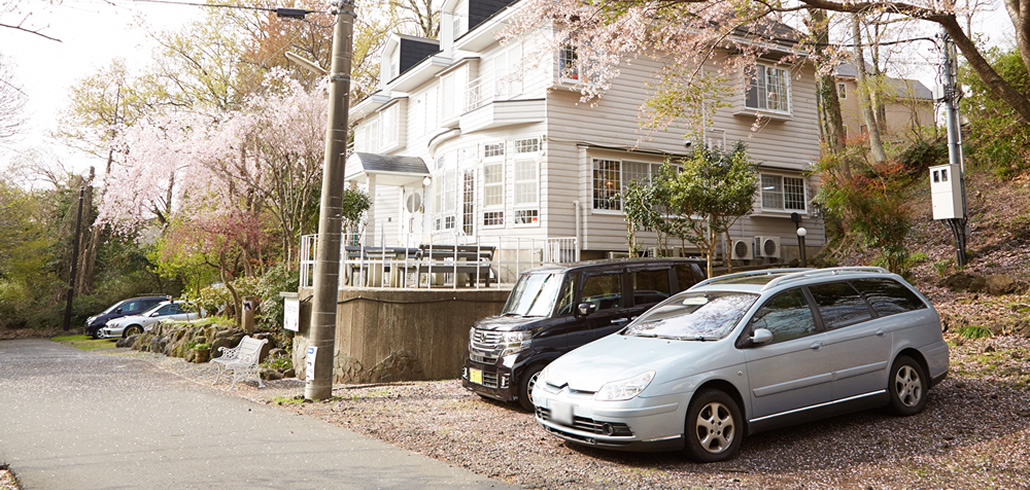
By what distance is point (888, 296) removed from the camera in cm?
672

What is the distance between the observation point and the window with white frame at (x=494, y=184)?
16906 millimetres

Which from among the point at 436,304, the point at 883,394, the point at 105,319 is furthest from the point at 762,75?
the point at 105,319

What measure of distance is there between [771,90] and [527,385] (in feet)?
52.4

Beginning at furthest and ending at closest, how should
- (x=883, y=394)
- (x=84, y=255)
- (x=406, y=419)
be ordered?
1. (x=84, y=255)
2. (x=406, y=419)
3. (x=883, y=394)

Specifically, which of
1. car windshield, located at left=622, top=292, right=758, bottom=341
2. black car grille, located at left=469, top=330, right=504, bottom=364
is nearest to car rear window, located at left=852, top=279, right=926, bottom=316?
car windshield, located at left=622, top=292, right=758, bottom=341

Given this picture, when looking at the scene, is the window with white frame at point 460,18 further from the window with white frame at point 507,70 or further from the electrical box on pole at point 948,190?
the electrical box on pole at point 948,190

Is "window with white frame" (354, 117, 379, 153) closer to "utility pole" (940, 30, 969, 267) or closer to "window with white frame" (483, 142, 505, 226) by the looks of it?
"window with white frame" (483, 142, 505, 226)

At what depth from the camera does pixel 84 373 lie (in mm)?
12570

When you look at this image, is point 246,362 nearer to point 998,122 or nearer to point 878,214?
point 878,214

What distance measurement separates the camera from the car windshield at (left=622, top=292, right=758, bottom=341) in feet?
19.3

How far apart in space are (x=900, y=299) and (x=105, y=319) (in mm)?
26753

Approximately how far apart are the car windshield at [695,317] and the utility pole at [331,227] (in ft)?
15.3

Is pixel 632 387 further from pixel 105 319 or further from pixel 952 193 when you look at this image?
pixel 105 319

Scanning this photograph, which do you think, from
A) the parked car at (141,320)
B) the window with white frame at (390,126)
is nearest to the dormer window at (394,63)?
the window with white frame at (390,126)
